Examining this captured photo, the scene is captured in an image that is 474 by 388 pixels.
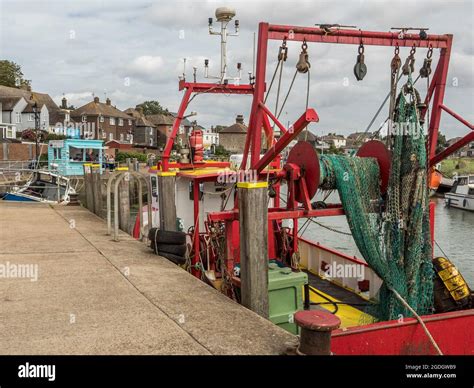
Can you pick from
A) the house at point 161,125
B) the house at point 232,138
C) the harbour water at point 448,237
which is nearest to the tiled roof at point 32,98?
the house at point 161,125

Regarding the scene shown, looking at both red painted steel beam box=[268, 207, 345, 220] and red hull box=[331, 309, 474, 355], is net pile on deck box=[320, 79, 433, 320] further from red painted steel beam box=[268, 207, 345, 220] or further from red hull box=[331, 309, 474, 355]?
red hull box=[331, 309, 474, 355]

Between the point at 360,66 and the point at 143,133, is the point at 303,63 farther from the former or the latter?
the point at 143,133

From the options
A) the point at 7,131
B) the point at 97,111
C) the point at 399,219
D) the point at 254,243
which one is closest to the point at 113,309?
the point at 254,243

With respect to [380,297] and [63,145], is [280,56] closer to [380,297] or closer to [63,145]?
[380,297]

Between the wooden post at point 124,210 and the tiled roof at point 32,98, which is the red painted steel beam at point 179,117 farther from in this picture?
the tiled roof at point 32,98

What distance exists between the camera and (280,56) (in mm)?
6324

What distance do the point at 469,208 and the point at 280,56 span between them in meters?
33.6

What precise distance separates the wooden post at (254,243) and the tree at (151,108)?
3883 inches

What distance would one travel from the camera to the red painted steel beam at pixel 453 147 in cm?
691

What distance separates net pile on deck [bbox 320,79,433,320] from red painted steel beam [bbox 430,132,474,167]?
779 millimetres

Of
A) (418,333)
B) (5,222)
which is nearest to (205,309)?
(418,333)

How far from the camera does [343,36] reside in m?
6.35

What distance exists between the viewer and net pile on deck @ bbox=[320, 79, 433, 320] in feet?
21.8

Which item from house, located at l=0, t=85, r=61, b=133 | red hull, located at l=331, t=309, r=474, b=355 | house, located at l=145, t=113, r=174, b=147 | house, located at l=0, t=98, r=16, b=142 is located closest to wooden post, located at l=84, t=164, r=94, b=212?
red hull, located at l=331, t=309, r=474, b=355
